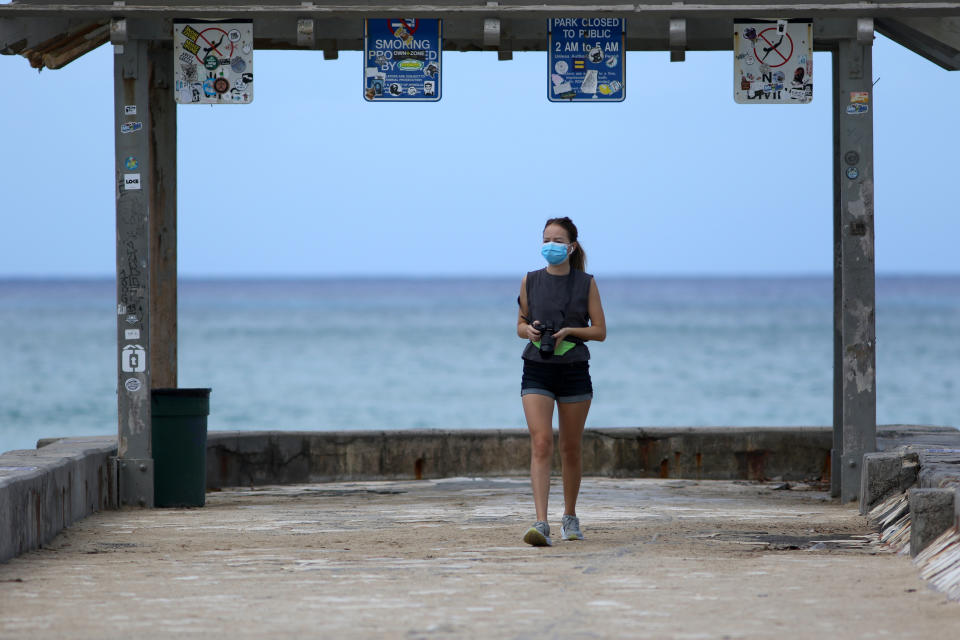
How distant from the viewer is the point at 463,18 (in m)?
10.3

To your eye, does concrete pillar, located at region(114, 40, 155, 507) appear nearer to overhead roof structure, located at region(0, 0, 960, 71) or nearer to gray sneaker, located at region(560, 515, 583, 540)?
overhead roof structure, located at region(0, 0, 960, 71)

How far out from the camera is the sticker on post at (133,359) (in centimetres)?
1037

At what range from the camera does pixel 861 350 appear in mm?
10312

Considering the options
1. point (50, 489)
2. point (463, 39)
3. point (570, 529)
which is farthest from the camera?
point (463, 39)

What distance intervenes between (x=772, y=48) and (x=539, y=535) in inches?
181

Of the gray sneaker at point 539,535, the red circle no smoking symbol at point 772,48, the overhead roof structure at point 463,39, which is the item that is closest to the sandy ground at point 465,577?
the gray sneaker at point 539,535

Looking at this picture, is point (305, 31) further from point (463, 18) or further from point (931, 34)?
point (931, 34)

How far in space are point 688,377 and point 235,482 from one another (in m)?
40.0

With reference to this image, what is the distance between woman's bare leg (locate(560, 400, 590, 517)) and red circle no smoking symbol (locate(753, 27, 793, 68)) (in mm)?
3718

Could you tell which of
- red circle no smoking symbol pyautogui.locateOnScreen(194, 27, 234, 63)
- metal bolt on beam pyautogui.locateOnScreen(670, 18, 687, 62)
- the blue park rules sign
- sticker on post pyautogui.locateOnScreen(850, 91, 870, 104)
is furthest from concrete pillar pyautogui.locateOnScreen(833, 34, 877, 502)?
red circle no smoking symbol pyautogui.locateOnScreen(194, 27, 234, 63)

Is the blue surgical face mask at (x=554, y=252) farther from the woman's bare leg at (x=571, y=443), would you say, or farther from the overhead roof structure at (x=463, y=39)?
the overhead roof structure at (x=463, y=39)

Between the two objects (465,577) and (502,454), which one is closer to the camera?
(465,577)

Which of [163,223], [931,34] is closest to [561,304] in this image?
[931,34]

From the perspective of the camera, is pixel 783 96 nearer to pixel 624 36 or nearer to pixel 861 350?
pixel 624 36
